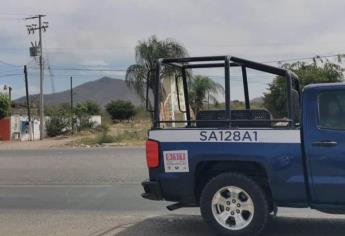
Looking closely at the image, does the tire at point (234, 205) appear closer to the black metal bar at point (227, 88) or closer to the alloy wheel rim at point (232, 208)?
the alloy wheel rim at point (232, 208)

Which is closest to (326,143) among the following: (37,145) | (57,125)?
(37,145)

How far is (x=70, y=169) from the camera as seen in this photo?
17844mm

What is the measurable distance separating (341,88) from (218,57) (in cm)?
157

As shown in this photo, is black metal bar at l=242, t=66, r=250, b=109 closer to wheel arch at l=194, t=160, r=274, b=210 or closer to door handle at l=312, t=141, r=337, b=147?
wheel arch at l=194, t=160, r=274, b=210

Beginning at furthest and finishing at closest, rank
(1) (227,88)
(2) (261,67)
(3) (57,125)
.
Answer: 1. (3) (57,125)
2. (2) (261,67)
3. (1) (227,88)

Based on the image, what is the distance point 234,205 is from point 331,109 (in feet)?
5.35

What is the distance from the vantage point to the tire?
727 cm

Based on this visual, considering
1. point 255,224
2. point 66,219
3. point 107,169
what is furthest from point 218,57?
point 107,169

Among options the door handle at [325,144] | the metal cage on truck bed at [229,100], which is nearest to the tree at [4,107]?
the metal cage on truck bed at [229,100]

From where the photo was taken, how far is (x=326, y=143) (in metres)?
7.06

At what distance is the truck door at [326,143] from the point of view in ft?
23.1

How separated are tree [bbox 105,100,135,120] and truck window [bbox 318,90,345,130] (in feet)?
284

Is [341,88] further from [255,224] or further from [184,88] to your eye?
[184,88]

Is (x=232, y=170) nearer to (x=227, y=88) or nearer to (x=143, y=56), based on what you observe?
(x=227, y=88)
